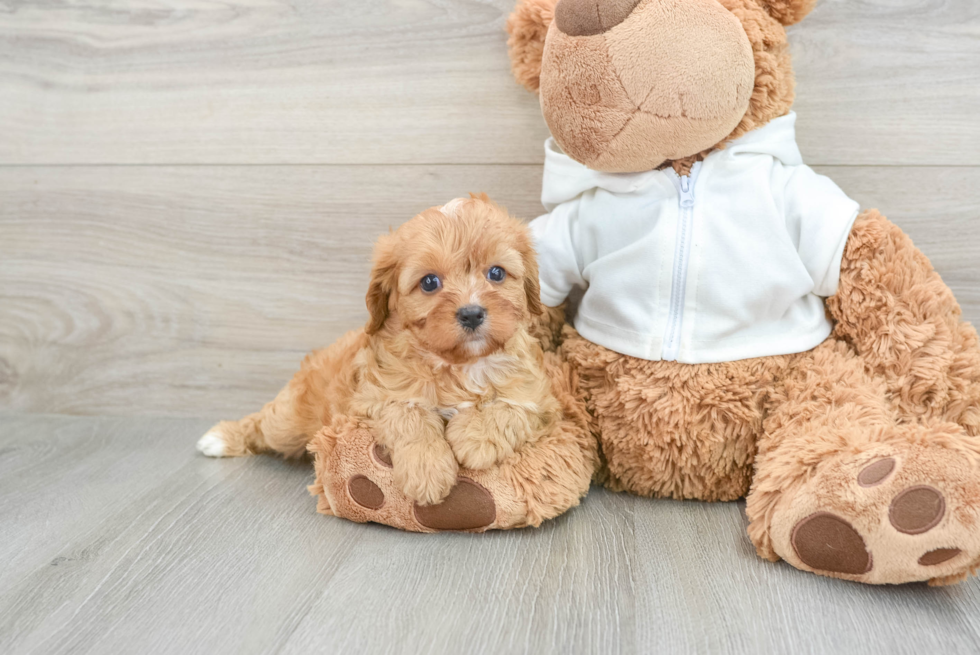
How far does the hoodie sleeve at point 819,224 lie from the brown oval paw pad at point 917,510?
0.44 metres

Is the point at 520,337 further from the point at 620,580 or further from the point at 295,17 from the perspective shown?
the point at 295,17

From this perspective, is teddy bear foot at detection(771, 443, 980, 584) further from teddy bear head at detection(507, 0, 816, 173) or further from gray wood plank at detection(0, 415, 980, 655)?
teddy bear head at detection(507, 0, 816, 173)

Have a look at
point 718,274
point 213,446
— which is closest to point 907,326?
point 718,274

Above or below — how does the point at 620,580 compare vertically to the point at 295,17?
below

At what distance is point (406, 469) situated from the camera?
1.22 metres

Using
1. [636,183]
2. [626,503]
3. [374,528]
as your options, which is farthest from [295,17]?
[626,503]

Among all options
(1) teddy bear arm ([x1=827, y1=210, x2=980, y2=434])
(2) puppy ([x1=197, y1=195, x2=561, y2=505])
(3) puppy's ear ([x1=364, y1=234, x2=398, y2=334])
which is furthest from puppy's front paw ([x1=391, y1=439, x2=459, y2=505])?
(1) teddy bear arm ([x1=827, y1=210, x2=980, y2=434])

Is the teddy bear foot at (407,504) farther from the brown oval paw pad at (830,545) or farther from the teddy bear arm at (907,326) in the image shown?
the teddy bear arm at (907,326)

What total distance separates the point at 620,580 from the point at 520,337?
440mm

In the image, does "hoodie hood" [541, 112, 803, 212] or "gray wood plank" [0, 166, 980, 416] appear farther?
"gray wood plank" [0, 166, 980, 416]

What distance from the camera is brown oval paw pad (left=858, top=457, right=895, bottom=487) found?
1063mm

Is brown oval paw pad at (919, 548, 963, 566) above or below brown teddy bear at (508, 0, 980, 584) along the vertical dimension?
below

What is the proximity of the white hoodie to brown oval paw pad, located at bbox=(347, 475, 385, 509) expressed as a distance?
1.65 ft

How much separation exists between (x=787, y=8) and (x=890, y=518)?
850mm
